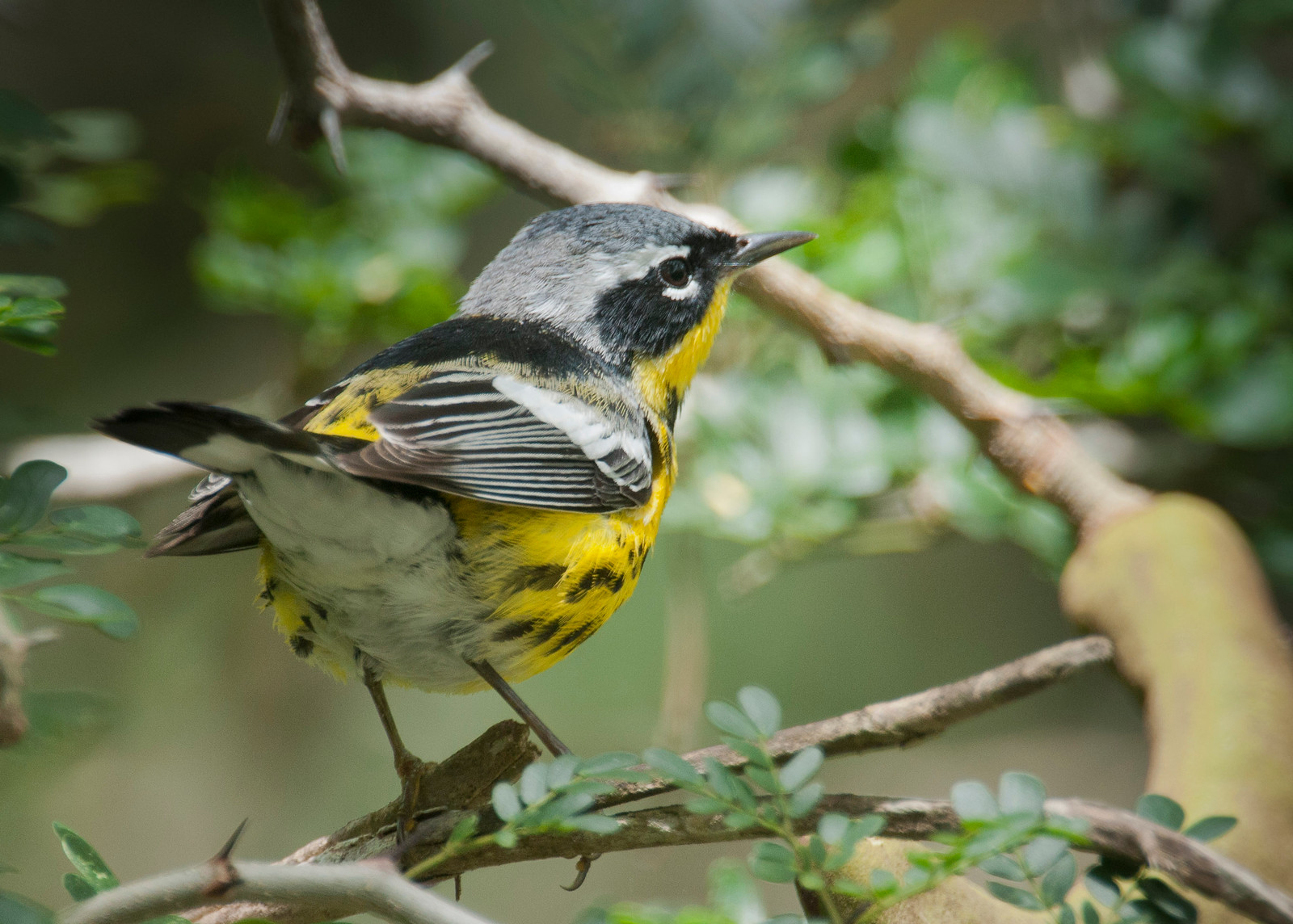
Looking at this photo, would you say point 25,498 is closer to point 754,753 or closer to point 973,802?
point 754,753

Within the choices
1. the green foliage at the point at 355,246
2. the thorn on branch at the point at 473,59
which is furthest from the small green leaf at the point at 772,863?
the green foliage at the point at 355,246

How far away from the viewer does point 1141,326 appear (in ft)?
8.25

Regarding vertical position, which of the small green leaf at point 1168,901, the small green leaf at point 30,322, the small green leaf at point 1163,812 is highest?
the small green leaf at point 30,322

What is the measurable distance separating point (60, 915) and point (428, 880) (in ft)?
1.93

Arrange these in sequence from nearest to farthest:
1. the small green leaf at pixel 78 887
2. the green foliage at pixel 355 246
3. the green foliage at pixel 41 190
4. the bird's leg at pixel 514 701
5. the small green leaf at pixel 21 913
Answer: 1. the small green leaf at pixel 21 913
2. the small green leaf at pixel 78 887
3. the green foliage at pixel 41 190
4. the bird's leg at pixel 514 701
5. the green foliage at pixel 355 246

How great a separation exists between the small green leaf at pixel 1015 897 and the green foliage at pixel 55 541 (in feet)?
2.90

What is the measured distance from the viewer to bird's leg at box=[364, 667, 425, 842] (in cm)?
160

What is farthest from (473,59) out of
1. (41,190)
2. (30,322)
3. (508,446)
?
(30,322)

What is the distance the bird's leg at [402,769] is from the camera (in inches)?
63.1

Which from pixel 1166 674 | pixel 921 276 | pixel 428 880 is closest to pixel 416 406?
pixel 428 880

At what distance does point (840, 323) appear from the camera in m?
2.30

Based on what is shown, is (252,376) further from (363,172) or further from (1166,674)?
(1166,674)

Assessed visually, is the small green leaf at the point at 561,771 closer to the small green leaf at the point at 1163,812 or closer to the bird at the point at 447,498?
the bird at the point at 447,498

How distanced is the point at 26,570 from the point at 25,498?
0.28 feet
